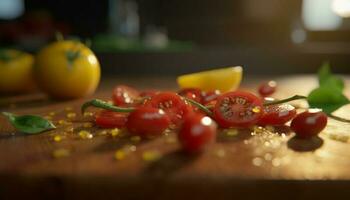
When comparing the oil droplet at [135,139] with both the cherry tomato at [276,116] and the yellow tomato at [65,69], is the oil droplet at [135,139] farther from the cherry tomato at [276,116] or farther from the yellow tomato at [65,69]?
the yellow tomato at [65,69]

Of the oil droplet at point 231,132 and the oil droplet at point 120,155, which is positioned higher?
the oil droplet at point 120,155

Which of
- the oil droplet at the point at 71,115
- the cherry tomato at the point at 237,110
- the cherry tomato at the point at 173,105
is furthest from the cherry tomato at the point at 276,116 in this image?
the oil droplet at the point at 71,115

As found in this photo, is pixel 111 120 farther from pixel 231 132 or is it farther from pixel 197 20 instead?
pixel 197 20

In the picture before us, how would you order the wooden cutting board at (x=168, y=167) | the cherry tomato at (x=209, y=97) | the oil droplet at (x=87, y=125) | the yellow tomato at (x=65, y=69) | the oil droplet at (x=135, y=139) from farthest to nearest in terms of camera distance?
the yellow tomato at (x=65, y=69)
the cherry tomato at (x=209, y=97)
the oil droplet at (x=87, y=125)
the oil droplet at (x=135, y=139)
the wooden cutting board at (x=168, y=167)

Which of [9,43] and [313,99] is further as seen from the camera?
[9,43]

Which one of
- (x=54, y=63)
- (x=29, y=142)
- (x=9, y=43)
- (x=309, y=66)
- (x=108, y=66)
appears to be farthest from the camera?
(x=9, y=43)

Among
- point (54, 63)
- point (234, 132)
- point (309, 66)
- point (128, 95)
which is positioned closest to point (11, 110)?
point (54, 63)

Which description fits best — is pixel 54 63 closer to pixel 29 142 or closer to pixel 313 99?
pixel 29 142
